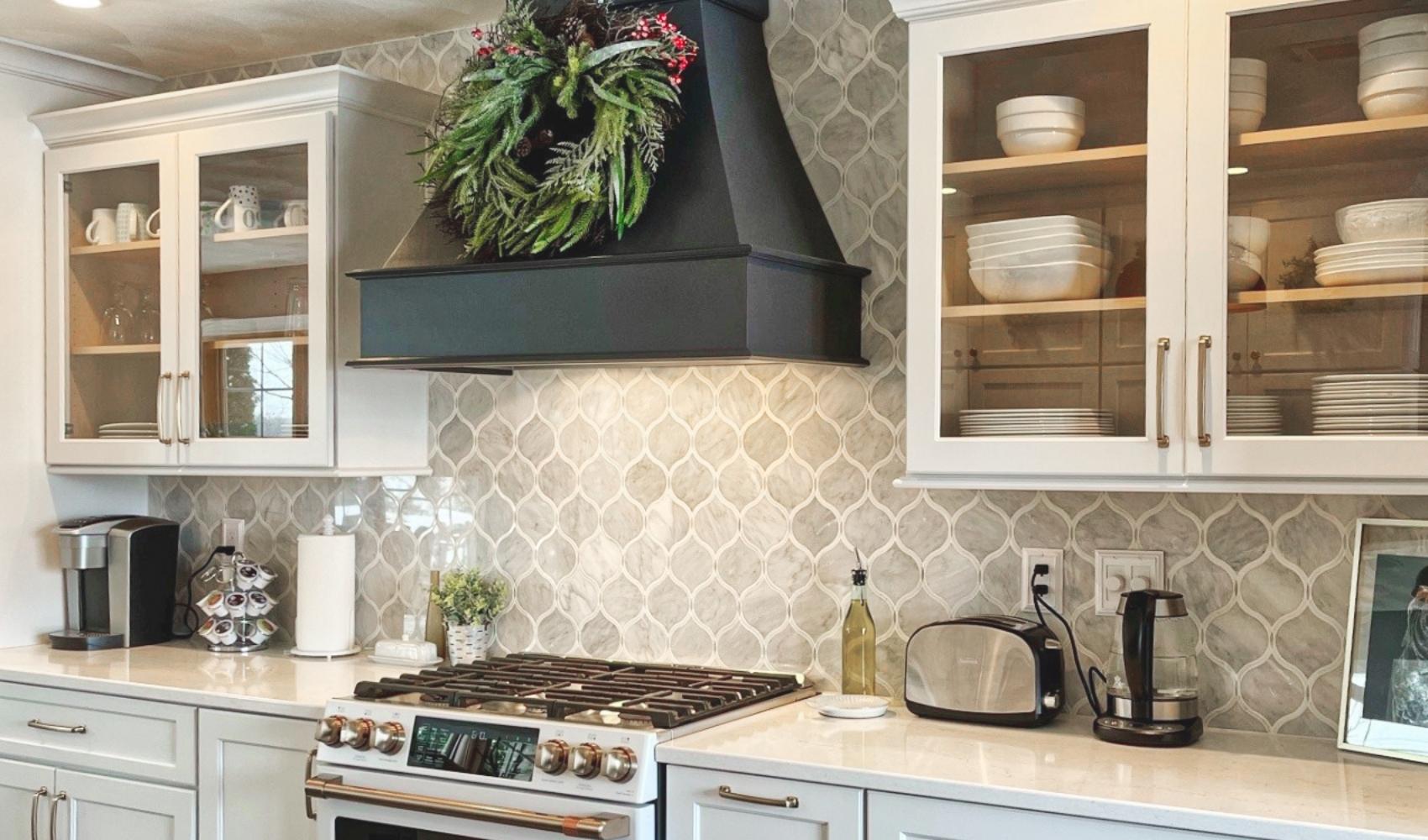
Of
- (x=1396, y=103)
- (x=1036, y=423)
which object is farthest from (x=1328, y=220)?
(x=1036, y=423)

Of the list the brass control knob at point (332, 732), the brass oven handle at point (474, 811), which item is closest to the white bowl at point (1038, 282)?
the brass oven handle at point (474, 811)

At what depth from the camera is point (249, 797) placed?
292cm

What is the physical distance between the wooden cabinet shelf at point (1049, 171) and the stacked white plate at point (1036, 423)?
39 cm

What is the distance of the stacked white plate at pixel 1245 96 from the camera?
7.34 ft

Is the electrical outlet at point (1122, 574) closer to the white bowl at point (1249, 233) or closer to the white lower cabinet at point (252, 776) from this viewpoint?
the white bowl at point (1249, 233)

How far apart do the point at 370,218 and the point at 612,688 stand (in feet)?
4.29

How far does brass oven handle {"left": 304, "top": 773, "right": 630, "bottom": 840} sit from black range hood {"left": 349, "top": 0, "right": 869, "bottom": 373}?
85cm

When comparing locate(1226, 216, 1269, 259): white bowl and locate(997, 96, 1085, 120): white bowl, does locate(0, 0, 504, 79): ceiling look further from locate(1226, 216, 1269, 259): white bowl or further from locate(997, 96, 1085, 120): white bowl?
locate(1226, 216, 1269, 259): white bowl

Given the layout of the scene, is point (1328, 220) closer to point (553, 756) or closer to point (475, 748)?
point (553, 756)

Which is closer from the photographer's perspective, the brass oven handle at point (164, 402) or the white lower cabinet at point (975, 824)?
the white lower cabinet at point (975, 824)

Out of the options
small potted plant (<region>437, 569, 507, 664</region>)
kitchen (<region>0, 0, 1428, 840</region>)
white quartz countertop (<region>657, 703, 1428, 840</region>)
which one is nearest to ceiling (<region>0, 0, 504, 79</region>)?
kitchen (<region>0, 0, 1428, 840</region>)

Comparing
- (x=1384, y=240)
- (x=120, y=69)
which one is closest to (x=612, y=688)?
(x=1384, y=240)

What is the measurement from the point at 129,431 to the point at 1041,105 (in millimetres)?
2433

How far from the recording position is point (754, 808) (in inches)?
91.0
